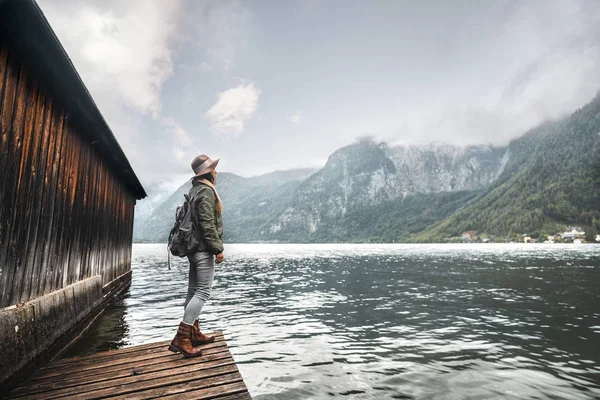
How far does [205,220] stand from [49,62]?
4548 millimetres

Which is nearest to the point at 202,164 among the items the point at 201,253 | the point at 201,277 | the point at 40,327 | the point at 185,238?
the point at 185,238

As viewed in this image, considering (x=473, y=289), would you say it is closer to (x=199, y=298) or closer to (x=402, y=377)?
(x=402, y=377)

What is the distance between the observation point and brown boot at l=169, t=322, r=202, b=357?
526cm

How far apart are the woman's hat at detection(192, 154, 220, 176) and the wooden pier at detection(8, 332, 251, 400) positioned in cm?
320

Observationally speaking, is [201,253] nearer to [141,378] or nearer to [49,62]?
[141,378]

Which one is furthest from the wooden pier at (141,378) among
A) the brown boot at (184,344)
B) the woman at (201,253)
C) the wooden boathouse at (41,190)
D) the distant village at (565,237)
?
the distant village at (565,237)

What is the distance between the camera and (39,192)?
22.2 feet

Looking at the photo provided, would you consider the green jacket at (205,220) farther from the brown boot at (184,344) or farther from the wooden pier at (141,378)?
the wooden pier at (141,378)

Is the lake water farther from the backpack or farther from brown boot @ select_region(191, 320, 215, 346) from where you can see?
the backpack

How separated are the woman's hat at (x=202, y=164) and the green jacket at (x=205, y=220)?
0.45m

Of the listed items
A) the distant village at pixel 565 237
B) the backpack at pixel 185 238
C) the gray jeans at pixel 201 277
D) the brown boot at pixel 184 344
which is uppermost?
the backpack at pixel 185 238

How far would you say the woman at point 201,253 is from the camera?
5.34 meters

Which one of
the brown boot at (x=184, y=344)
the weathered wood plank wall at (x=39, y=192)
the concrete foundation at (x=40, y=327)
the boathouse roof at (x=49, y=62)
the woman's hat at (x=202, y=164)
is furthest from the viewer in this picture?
the woman's hat at (x=202, y=164)

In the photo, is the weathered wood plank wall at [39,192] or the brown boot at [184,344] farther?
the weathered wood plank wall at [39,192]
